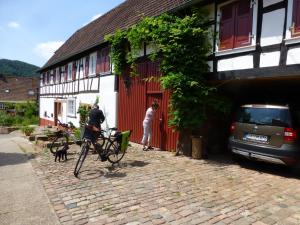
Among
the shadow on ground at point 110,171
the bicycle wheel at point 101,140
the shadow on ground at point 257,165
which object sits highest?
the bicycle wheel at point 101,140

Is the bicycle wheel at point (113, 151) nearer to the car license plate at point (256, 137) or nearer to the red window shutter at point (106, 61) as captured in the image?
the car license plate at point (256, 137)

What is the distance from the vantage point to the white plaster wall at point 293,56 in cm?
734

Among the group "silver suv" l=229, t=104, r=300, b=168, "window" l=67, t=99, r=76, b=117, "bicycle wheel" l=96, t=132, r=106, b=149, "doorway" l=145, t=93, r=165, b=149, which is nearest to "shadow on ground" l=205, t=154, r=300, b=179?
"silver suv" l=229, t=104, r=300, b=168

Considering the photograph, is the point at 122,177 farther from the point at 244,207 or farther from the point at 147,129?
the point at 147,129

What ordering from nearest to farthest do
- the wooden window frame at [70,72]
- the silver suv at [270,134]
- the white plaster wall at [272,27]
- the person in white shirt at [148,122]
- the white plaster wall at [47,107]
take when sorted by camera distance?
the silver suv at [270,134], the white plaster wall at [272,27], the person in white shirt at [148,122], the wooden window frame at [70,72], the white plaster wall at [47,107]

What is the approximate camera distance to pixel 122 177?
301 inches

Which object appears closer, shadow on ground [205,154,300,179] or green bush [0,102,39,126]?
shadow on ground [205,154,300,179]

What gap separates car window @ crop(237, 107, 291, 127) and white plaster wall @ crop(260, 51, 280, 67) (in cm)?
113

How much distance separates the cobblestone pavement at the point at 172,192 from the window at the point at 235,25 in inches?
136

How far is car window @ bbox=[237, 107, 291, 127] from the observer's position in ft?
25.1

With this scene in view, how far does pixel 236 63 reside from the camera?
896cm

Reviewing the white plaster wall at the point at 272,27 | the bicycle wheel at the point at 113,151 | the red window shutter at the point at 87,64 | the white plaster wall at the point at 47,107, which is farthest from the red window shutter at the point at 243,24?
the white plaster wall at the point at 47,107

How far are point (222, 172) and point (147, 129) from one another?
3.76m

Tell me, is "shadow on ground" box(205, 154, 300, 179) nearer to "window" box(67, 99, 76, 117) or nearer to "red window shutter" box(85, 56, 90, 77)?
"red window shutter" box(85, 56, 90, 77)
